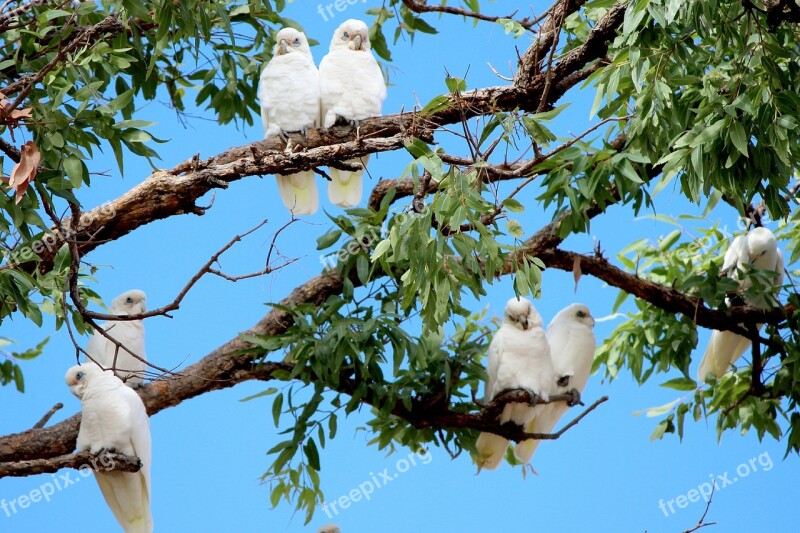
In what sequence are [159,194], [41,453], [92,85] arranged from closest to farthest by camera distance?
[92,85] < [159,194] < [41,453]

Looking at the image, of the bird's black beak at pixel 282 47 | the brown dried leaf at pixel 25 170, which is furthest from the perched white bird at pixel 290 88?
the brown dried leaf at pixel 25 170

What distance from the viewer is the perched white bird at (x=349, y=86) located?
4336 millimetres

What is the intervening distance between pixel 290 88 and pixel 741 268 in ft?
7.21

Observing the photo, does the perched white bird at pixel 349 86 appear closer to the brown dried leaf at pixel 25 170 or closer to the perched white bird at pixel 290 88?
the perched white bird at pixel 290 88

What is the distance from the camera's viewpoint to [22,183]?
231 cm

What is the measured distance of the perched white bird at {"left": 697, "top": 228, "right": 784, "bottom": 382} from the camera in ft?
14.8

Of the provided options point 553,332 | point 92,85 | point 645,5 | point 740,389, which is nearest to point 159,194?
point 92,85

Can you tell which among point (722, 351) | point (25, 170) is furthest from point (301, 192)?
point (25, 170)

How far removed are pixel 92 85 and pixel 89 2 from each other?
1.03 ft

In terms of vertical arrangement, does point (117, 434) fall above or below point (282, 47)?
below

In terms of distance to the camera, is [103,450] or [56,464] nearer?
[56,464]

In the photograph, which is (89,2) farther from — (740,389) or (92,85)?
(740,389)

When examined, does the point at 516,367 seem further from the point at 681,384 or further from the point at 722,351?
the point at 722,351

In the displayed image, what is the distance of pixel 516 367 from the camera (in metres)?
4.36
